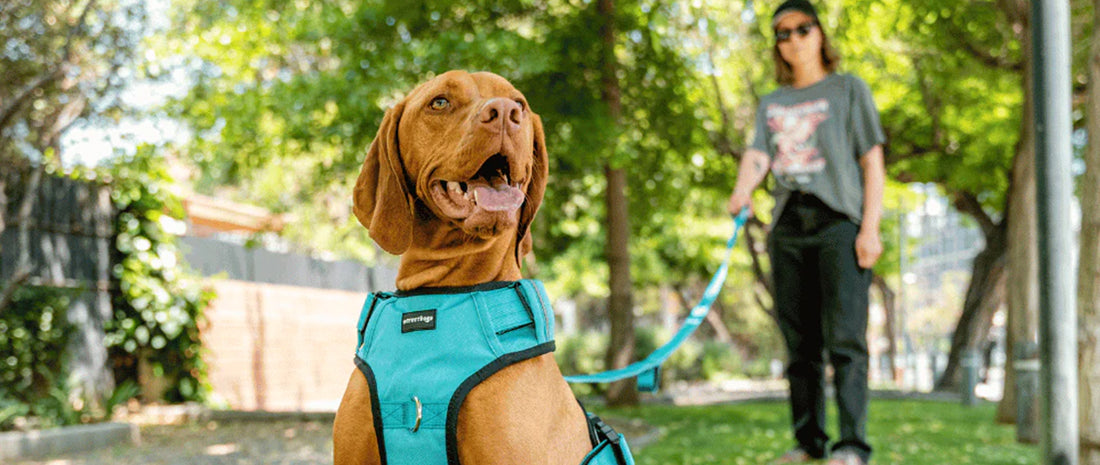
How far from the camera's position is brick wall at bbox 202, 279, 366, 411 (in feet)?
43.2

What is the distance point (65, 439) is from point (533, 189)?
7.58 metres

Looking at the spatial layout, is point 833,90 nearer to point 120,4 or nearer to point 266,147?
point 120,4

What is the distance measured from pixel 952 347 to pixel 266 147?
14797 mm

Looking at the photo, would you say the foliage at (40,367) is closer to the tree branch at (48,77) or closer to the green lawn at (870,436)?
the tree branch at (48,77)

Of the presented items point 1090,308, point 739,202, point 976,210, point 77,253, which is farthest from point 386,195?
point 976,210

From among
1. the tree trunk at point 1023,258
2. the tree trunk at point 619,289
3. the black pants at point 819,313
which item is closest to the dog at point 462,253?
the black pants at point 819,313

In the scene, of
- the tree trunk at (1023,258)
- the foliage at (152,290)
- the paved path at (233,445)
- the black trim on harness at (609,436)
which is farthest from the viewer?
the foliage at (152,290)

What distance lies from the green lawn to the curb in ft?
15.8

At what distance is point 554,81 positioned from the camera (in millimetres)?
10289

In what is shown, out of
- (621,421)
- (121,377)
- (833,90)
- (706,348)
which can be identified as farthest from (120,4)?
(706,348)

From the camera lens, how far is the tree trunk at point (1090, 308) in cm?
405

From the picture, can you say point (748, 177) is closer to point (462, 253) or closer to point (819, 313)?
point (819, 313)

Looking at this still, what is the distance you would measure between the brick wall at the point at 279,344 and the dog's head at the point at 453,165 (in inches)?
441

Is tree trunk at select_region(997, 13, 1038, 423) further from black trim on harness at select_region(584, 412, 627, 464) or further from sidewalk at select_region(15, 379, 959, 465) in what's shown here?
black trim on harness at select_region(584, 412, 627, 464)
